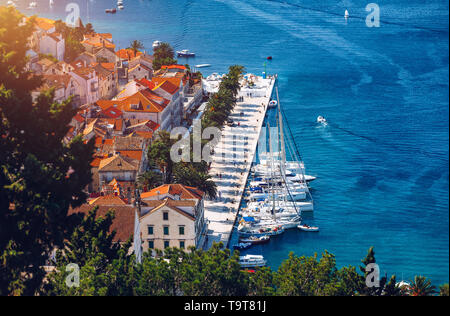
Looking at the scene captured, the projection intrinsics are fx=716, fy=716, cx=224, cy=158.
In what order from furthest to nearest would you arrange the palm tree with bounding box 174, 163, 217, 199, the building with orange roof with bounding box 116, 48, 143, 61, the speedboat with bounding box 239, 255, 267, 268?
the building with orange roof with bounding box 116, 48, 143, 61 → the palm tree with bounding box 174, 163, 217, 199 → the speedboat with bounding box 239, 255, 267, 268

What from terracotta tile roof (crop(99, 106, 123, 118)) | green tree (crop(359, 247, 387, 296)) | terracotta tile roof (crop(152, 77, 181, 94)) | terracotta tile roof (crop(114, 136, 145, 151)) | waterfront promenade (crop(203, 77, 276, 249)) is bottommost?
waterfront promenade (crop(203, 77, 276, 249))

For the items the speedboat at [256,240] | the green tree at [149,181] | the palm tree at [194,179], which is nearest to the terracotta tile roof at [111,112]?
the palm tree at [194,179]

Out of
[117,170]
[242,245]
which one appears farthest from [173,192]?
[117,170]

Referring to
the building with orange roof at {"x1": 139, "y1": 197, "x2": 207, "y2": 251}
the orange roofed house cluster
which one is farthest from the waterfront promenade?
the orange roofed house cluster

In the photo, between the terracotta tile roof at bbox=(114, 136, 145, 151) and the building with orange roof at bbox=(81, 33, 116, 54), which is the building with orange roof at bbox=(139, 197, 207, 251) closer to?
the terracotta tile roof at bbox=(114, 136, 145, 151)
